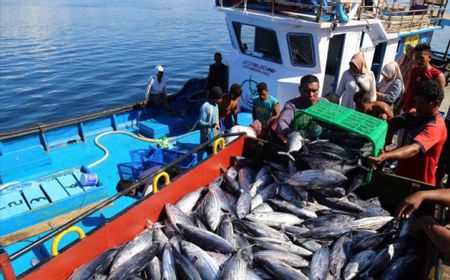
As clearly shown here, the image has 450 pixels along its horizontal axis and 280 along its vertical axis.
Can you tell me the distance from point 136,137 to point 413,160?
5.78m

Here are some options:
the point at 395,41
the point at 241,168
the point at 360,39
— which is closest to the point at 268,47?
the point at 360,39

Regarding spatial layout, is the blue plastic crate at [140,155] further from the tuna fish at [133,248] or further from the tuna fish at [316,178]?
the tuna fish at [316,178]

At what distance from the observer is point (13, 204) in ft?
16.5

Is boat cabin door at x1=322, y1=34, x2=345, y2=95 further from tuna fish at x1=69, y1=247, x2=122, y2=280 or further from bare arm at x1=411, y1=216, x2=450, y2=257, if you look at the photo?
tuna fish at x1=69, y1=247, x2=122, y2=280

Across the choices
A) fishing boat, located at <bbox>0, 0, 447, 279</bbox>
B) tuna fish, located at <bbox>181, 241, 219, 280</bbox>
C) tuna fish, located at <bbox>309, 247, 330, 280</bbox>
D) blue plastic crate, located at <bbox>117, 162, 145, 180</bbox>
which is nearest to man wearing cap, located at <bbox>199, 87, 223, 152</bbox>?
fishing boat, located at <bbox>0, 0, 447, 279</bbox>

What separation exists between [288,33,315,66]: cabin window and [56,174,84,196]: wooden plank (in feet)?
17.4

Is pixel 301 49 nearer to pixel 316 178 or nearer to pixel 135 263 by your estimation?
pixel 316 178

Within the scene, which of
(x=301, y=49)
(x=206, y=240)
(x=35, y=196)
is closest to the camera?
(x=206, y=240)

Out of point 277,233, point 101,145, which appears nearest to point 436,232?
point 277,233

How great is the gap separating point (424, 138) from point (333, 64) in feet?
18.8

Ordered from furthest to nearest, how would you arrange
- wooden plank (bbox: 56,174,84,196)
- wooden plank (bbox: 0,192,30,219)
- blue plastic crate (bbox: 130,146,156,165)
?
blue plastic crate (bbox: 130,146,156,165) → wooden plank (bbox: 56,174,84,196) → wooden plank (bbox: 0,192,30,219)

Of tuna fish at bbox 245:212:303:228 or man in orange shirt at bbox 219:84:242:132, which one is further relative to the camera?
man in orange shirt at bbox 219:84:242:132

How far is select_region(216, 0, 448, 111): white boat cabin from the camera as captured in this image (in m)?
7.05

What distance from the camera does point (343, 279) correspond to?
2.87 m
